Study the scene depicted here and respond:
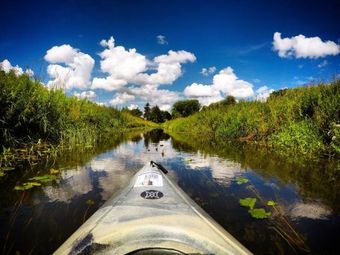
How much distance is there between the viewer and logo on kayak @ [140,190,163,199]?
236cm

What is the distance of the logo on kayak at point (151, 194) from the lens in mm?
2357

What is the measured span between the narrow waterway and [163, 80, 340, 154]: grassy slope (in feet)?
3.73

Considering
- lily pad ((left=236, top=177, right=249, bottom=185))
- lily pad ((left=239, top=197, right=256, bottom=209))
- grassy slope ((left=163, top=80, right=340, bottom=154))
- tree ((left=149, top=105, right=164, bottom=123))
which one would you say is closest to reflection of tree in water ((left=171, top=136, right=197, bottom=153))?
grassy slope ((left=163, top=80, right=340, bottom=154))

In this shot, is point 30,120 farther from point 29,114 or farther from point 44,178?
point 44,178

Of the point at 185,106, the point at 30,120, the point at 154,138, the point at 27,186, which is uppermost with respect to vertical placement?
the point at 185,106

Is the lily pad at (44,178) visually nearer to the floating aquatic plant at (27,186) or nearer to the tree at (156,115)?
the floating aquatic plant at (27,186)

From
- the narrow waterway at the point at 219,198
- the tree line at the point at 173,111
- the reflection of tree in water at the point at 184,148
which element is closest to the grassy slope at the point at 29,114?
the narrow waterway at the point at 219,198

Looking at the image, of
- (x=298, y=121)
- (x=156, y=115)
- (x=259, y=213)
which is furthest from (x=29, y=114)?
(x=156, y=115)

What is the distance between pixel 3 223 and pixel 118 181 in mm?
2060

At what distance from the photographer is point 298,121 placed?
844cm

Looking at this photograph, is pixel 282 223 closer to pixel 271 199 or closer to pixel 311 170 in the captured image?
pixel 271 199

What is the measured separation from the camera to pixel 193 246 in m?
1.67

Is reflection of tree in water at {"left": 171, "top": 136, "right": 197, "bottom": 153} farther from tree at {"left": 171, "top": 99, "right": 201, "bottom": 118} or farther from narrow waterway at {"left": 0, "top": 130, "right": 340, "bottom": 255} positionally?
tree at {"left": 171, "top": 99, "right": 201, "bottom": 118}

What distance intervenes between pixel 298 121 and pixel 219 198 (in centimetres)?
601
